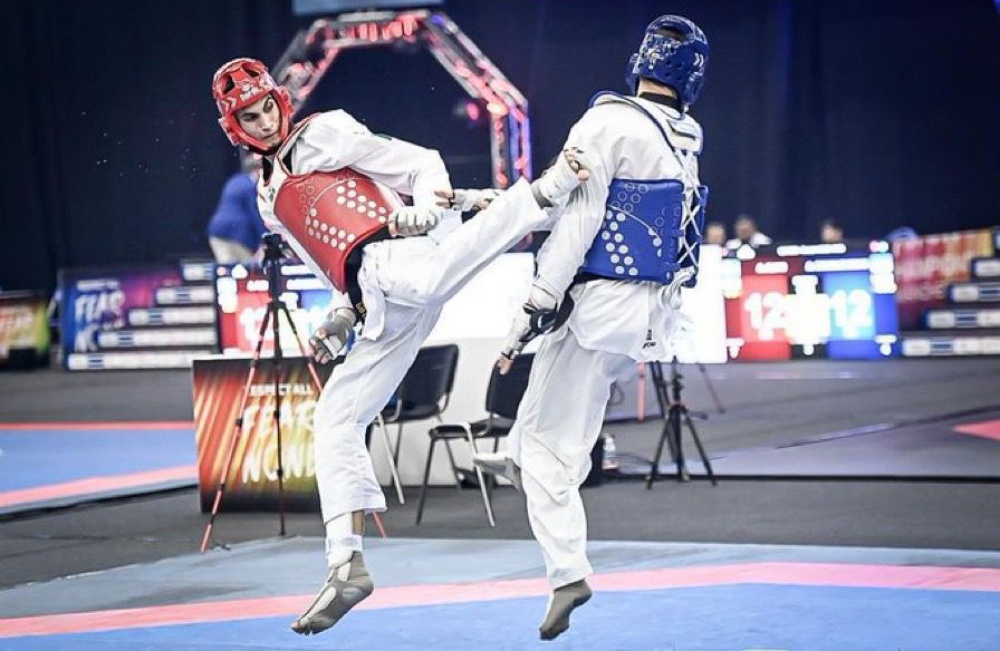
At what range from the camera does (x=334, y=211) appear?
16.6 ft

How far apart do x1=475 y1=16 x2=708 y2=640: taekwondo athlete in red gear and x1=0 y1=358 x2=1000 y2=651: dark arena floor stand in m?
0.49

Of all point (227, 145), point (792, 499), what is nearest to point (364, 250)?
point (792, 499)

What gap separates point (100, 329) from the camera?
59.3 feet

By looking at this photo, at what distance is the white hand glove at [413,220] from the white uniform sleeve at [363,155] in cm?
17

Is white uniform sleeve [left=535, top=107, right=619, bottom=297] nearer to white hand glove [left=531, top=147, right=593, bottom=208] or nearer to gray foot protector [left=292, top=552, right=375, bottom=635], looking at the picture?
white hand glove [left=531, top=147, right=593, bottom=208]

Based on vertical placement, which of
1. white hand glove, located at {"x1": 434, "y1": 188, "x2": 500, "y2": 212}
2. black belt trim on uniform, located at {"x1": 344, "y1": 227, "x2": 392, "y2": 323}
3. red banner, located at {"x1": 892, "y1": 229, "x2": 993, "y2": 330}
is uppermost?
white hand glove, located at {"x1": 434, "y1": 188, "x2": 500, "y2": 212}

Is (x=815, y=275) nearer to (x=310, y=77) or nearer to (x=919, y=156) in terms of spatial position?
(x=919, y=156)

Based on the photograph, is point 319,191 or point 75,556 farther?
point 75,556

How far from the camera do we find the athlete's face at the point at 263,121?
5.25m

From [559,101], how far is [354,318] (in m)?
14.6

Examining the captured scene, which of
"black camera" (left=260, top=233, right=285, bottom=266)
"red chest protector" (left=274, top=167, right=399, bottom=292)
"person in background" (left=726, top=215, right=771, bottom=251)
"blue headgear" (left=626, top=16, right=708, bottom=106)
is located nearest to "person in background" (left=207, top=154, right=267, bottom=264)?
"person in background" (left=726, top=215, right=771, bottom=251)

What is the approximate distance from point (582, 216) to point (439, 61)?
14.7 meters

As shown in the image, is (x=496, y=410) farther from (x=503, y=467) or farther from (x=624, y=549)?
(x=503, y=467)

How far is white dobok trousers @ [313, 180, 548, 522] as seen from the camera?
16.3 feet
